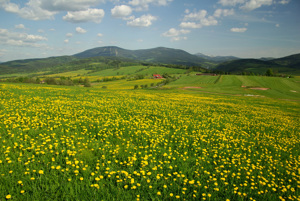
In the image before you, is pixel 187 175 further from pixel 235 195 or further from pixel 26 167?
pixel 26 167

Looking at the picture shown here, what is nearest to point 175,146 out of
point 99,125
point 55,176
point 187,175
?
point 187,175

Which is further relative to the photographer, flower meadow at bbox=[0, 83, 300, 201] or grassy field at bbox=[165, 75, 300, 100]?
grassy field at bbox=[165, 75, 300, 100]

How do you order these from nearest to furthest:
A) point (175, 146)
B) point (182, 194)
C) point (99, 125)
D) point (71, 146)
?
point (182, 194)
point (71, 146)
point (175, 146)
point (99, 125)

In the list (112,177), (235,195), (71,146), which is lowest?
(235,195)

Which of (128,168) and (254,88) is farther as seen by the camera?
(254,88)

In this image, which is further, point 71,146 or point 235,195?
point 71,146

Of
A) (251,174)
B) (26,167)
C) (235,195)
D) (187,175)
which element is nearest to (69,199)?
(26,167)

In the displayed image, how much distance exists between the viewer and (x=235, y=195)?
4.64m

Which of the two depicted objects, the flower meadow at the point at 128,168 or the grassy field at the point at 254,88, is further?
the grassy field at the point at 254,88

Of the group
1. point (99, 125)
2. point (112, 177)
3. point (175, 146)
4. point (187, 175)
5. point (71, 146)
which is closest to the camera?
point (112, 177)

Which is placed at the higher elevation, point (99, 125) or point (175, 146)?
point (99, 125)

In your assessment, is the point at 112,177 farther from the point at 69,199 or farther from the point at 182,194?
the point at 182,194

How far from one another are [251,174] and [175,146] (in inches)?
125

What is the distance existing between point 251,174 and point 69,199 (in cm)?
612
